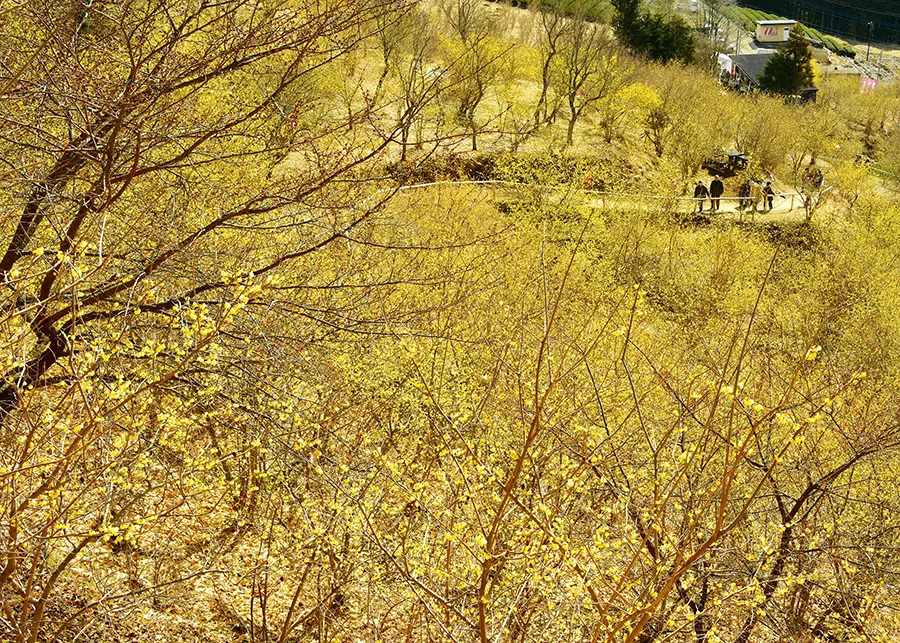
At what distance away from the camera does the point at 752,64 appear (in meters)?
60.5

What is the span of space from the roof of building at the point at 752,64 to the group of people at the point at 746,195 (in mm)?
25841

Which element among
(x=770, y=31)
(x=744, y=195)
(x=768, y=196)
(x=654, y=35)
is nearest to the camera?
(x=768, y=196)

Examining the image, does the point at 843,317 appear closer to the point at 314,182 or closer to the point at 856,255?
the point at 856,255

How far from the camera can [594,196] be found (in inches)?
1277

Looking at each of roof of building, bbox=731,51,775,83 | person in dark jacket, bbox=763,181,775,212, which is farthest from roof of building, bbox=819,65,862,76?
person in dark jacket, bbox=763,181,775,212

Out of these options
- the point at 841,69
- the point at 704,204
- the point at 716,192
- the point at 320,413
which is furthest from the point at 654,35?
the point at 320,413

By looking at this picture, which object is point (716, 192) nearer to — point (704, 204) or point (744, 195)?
point (704, 204)

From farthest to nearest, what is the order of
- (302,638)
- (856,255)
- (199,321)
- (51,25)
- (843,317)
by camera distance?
1. (856,255)
2. (843,317)
3. (302,638)
4. (51,25)
5. (199,321)

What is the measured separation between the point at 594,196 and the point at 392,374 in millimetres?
25547

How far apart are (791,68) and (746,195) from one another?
22.9 m

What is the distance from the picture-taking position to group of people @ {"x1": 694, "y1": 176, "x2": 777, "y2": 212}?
3378 centimetres

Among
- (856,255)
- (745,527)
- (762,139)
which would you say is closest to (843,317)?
(856,255)

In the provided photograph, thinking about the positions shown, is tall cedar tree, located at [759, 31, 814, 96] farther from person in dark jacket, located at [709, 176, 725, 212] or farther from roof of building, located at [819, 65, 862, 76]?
person in dark jacket, located at [709, 176, 725, 212]

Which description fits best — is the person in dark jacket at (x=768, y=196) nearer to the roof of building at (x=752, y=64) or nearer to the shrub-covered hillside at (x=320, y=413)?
the shrub-covered hillside at (x=320, y=413)
